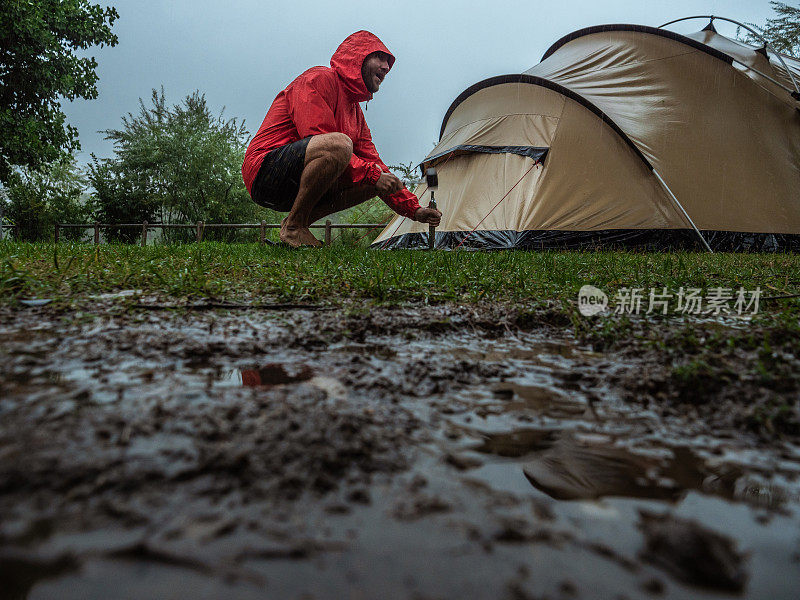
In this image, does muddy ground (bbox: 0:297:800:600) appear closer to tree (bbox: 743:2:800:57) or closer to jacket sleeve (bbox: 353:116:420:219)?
jacket sleeve (bbox: 353:116:420:219)

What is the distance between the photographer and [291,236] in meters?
5.09

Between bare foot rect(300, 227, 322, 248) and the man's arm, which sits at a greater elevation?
the man's arm

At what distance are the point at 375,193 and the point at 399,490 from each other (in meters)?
4.80

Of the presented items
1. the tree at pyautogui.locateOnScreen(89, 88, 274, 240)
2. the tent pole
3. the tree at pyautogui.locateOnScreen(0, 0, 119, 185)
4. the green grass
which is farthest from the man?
the tree at pyautogui.locateOnScreen(89, 88, 274, 240)

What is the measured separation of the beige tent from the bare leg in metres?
3.58

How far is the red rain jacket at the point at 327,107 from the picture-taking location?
471cm

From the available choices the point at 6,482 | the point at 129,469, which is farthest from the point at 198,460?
the point at 6,482

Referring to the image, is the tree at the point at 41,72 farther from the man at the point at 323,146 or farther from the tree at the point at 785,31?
the tree at the point at 785,31

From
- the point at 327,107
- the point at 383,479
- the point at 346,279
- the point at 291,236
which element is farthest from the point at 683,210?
the point at 383,479

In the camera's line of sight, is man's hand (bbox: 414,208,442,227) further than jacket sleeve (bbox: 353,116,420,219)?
No

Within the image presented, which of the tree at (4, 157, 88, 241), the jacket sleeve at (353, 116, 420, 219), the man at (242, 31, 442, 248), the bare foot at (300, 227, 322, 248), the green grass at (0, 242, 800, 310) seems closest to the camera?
the green grass at (0, 242, 800, 310)

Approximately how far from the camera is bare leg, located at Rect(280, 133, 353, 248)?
456 centimetres

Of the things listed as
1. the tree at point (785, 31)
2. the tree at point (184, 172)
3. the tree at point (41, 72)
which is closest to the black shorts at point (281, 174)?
the tree at point (41, 72)

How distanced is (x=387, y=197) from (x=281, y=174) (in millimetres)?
1124
